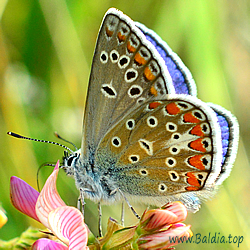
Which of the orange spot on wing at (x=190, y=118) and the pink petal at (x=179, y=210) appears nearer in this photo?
the pink petal at (x=179, y=210)

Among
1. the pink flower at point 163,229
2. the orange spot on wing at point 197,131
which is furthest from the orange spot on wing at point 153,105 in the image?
the pink flower at point 163,229

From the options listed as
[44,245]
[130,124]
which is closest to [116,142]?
[130,124]

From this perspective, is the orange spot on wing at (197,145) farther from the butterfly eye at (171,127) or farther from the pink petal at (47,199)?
the pink petal at (47,199)

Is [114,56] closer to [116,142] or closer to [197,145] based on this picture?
[116,142]

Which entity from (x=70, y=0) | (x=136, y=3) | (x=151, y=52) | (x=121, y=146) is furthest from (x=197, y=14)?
(x=121, y=146)

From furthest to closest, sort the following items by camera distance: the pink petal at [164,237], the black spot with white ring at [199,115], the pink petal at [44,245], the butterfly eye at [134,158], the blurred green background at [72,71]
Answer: the blurred green background at [72,71], the butterfly eye at [134,158], the black spot with white ring at [199,115], the pink petal at [164,237], the pink petal at [44,245]

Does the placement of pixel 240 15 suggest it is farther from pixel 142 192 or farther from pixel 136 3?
pixel 142 192
